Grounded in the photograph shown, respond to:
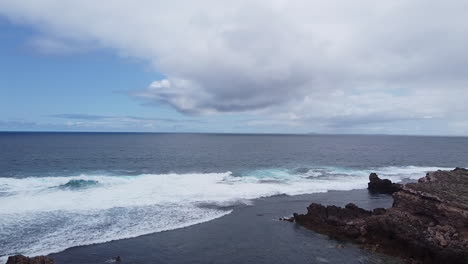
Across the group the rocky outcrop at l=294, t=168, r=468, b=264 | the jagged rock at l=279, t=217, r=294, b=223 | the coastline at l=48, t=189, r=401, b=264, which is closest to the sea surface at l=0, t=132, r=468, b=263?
the coastline at l=48, t=189, r=401, b=264

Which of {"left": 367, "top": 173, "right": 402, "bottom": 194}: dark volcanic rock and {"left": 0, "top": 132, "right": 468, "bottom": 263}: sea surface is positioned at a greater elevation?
{"left": 367, "top": 173, "right": 402, "bottom": 194}: dark volcanic rock

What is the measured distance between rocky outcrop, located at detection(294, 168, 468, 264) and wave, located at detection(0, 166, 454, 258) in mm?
11128

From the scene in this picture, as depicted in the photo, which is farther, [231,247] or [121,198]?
[121,198]

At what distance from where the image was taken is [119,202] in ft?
105

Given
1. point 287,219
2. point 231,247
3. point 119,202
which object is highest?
point 119,202

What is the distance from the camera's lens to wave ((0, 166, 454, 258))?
74.5ft

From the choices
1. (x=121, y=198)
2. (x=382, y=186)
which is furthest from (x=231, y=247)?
(x=382, y=186)

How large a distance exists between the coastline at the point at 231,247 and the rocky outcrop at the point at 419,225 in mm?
1345

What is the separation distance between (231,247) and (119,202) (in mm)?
15477

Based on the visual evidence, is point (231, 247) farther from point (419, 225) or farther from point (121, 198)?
point (121, 198)

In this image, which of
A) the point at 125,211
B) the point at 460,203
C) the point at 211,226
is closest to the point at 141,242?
the point at 211,226

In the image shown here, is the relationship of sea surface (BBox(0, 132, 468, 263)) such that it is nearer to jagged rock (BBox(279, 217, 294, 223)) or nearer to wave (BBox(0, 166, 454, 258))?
wave (BBox(0, 166, 454, 258))

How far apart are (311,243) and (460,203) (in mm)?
9801

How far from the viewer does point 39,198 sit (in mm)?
32281
